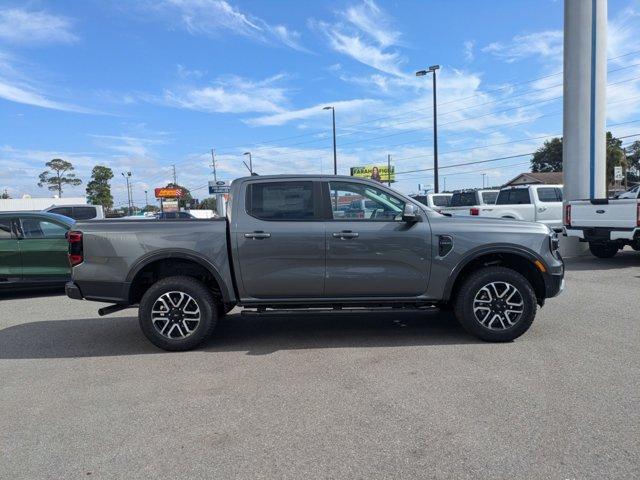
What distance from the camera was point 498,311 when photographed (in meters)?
5.55

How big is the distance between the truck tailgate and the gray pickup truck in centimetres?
645

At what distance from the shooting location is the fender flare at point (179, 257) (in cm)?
549

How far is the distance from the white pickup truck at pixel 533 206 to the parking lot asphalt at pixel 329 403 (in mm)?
10743

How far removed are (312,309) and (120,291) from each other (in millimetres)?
2146

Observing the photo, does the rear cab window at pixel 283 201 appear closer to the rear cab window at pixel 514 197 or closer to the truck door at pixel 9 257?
the truck door at pixel 9 257

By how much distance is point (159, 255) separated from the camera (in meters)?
5.51

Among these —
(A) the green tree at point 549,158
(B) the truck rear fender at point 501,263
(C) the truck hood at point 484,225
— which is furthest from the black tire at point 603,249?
(A) the green tree at point 549,158

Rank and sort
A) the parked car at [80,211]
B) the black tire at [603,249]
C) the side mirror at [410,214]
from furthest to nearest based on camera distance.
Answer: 1. the parked car at [80,211]
2. the black tire at [603,249]
3. the side mirror at [410,214]

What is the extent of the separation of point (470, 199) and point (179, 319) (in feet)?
49.5

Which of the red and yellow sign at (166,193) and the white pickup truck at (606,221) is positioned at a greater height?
the red and yellow sign at (166,193)

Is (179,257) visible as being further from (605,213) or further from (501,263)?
(605,213)

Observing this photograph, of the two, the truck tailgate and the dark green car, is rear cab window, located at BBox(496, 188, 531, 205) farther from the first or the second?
the dark green car

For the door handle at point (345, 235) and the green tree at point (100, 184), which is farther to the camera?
the green tree at point (100, 184)

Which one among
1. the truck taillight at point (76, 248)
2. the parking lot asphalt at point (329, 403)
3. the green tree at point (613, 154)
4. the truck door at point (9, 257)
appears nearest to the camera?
the parking lot asphalt at point (329, 403)
